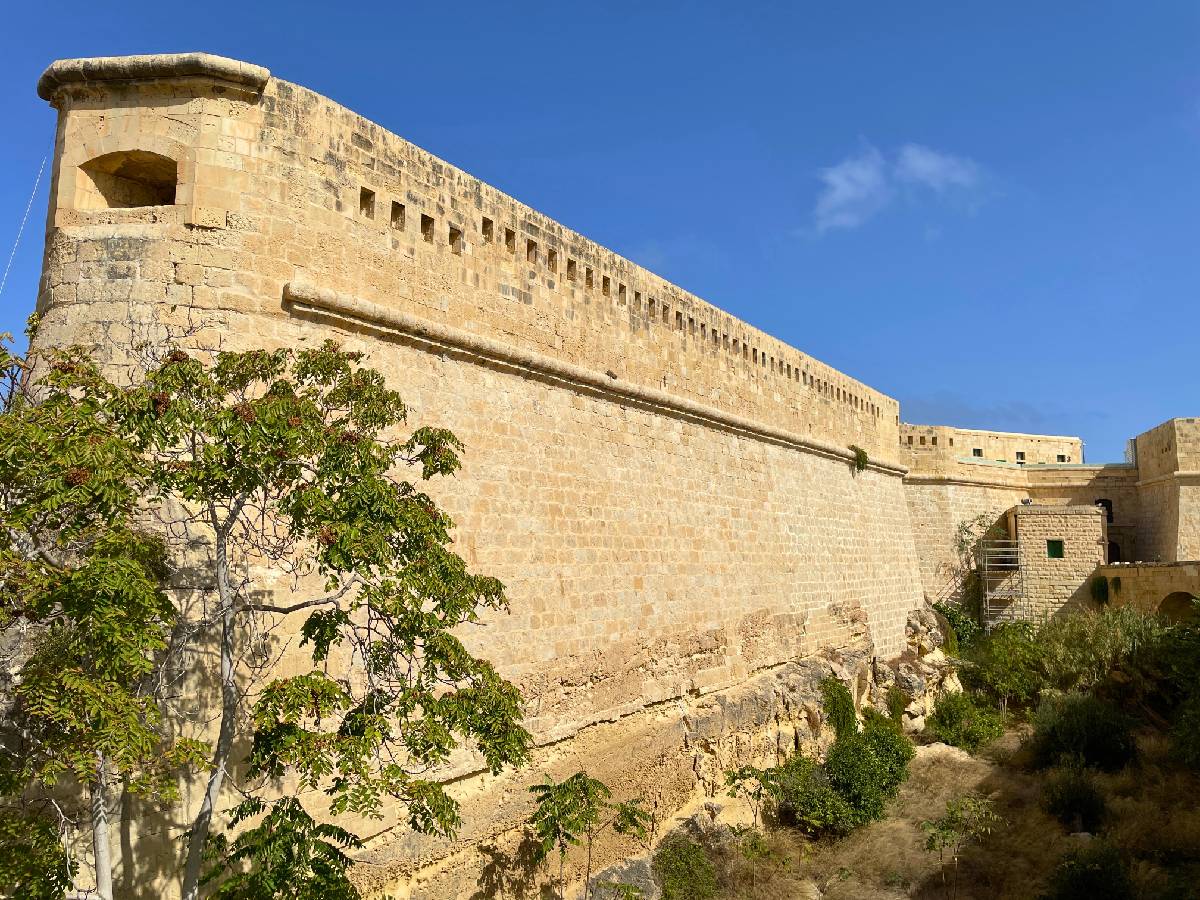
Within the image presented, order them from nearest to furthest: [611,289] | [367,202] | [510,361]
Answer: [367,202] → [510,361] → [611,289]

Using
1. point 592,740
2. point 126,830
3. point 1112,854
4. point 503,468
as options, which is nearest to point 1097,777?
point 1112,854

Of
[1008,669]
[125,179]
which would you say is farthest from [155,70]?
[1008,669]

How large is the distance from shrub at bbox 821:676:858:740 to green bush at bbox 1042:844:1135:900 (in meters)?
3.79

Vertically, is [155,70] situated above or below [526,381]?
above

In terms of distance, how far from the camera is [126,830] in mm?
4691

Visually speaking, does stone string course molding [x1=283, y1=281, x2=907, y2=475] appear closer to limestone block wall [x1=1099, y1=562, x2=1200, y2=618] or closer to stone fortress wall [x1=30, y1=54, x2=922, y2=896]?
stone fortress wall [x1=30, y1=54, x2=922, y2=896]

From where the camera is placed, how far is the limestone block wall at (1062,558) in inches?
749

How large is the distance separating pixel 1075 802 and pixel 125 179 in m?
12.4

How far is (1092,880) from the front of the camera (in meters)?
8.41

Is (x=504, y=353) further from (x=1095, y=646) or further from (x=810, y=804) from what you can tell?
(x=1095, y=646)

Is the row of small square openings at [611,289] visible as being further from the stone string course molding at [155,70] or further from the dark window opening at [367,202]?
the stone string course molding at [155,70]

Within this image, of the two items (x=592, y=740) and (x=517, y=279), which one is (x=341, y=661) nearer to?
(x=592, y=740)

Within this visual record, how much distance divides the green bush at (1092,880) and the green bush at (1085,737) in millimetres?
3813

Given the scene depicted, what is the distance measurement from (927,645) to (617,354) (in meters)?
10.9
